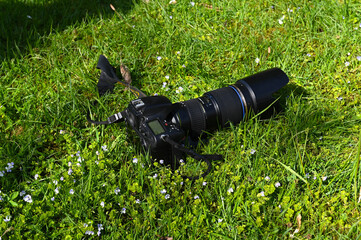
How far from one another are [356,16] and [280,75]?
1467 millimetres

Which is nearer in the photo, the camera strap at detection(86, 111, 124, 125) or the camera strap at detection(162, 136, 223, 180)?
the camera strap at detection(162, 136, 223, 180)

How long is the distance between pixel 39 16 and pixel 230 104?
2486 mm

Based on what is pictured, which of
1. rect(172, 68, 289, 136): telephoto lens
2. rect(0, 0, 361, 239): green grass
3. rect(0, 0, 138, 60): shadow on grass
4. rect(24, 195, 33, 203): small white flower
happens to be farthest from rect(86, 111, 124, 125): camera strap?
rect(0, 0, 138, 60): shadow on grass

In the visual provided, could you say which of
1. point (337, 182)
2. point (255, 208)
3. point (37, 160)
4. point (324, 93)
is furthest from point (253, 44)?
point (37, 160)

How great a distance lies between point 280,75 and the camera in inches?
128

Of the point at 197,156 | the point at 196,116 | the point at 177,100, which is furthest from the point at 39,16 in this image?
the point at 197,156

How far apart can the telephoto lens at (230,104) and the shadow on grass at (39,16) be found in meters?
1.87

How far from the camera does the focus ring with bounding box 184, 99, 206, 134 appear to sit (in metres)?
3.02

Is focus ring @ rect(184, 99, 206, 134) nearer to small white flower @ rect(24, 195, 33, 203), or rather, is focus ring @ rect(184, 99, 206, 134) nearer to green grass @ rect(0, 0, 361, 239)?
green grass @ rect(0, 0, 361, 239)

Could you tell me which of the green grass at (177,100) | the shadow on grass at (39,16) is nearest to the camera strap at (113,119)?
the green grass at (177,100)

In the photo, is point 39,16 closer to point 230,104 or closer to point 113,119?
point 113,119

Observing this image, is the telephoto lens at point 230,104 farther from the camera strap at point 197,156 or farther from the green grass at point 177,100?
the camera strap at point 197,156

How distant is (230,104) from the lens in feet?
10.2

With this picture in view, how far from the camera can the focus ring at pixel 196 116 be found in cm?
302
